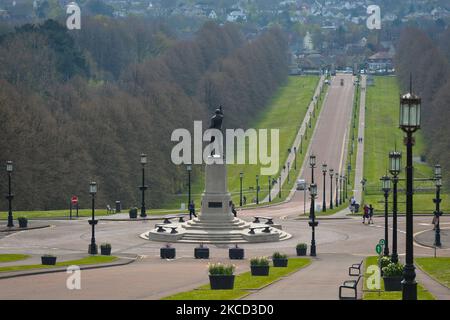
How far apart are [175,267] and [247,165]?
354ft

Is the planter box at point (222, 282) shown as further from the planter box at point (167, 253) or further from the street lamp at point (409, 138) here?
the planter box at point (167, 253)

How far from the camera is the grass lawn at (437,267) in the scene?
55625 millimetres

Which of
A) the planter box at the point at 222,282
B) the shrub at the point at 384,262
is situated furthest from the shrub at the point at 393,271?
the shrub at the point at 384,262

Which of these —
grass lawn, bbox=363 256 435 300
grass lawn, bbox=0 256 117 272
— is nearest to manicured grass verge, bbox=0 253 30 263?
grass lawn, bbox=0 256 117 272

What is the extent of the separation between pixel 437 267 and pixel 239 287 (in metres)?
13.2

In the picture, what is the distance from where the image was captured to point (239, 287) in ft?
168

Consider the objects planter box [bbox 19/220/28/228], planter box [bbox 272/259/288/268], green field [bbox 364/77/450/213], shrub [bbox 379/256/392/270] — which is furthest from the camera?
green field [bbox 364/77/450/213]

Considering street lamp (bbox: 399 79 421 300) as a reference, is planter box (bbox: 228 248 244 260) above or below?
below

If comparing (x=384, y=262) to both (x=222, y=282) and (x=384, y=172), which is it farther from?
(x=384, y=172)

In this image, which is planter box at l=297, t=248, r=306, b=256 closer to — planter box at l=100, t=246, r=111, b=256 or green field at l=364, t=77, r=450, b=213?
planter box at l=100, t=246, r=111, b=256

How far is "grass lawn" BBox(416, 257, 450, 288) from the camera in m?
55.6

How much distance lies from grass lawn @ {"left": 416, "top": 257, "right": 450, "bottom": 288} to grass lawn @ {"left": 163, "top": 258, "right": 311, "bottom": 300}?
5.08 meters

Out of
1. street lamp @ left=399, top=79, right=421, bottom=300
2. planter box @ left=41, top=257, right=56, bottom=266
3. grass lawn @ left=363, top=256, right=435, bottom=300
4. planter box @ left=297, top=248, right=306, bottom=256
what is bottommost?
planter box @ left=297, top=248, right=306, bottom=256

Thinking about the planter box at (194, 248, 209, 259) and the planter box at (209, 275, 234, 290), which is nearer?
the planter box at (209, 275, 234, 290)
